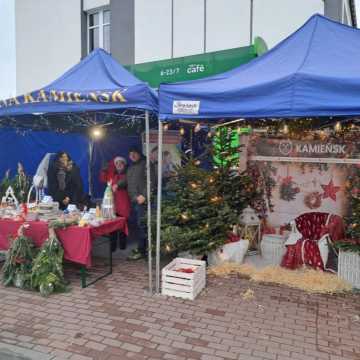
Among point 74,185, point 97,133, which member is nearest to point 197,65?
point 97,133

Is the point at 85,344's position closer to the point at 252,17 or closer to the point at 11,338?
the point at 11,338

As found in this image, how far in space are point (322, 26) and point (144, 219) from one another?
11.7 ft

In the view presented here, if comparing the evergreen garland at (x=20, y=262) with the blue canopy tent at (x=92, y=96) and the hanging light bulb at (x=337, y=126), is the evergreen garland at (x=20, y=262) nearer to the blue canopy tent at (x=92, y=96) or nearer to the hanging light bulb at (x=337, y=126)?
the blue canopy tent at (x=92, y=96)

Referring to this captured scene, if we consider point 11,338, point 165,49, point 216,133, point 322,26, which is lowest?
point 11,338

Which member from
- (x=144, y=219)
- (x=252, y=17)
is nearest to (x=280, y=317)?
(x=144, y=219)

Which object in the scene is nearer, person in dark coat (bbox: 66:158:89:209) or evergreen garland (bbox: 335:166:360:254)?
evergreen garland (bbox: 335:166:360:254)

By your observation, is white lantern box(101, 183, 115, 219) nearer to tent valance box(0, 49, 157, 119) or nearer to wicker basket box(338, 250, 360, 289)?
tent valance box(0, 49, 157, 119)

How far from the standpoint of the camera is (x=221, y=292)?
4531 millimetres

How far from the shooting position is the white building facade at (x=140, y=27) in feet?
28.7

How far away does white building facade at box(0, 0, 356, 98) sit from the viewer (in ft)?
28.7

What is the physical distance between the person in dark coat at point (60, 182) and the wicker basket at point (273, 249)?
10.9 ft

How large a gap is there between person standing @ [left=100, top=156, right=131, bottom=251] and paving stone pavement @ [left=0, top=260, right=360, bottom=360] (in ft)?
5.07

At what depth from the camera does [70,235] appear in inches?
183

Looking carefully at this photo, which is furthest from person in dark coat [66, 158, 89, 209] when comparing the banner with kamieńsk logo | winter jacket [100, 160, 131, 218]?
the banner with kamieńsk logo
